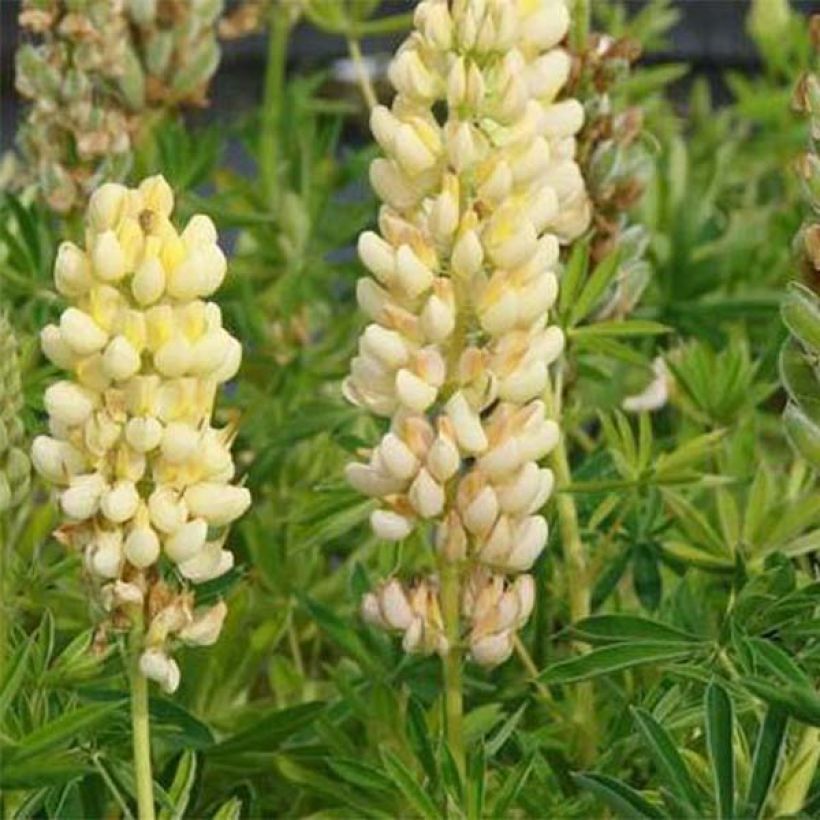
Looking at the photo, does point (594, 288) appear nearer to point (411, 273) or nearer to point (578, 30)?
point (578, 30)

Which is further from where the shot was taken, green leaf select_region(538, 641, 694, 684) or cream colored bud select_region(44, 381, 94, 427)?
green leaf select_region(538, 641, 694, 684)

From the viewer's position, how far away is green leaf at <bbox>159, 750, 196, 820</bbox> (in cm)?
109

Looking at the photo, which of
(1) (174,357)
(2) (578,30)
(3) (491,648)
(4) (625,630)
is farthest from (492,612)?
(2) (578,30)

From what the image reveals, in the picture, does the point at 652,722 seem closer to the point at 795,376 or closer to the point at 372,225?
the point at 795,376

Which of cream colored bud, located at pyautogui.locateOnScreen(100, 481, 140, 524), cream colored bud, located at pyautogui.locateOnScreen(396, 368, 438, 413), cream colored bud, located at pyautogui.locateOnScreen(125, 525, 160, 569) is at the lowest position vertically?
cream colored bud, located at pyautogui.locateOnScreen(125, 525, 160, 569)

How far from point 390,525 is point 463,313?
11cm

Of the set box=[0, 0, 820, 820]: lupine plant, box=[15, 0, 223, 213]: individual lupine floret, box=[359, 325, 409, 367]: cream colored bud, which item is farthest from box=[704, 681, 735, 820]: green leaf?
box=[15, 0, 223, 213]: individual lupine floret

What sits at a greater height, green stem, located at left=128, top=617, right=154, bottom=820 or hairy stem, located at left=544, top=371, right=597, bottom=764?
green stem, located at left=128, top=617, right=154, bottom=820

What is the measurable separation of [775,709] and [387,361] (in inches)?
9.6

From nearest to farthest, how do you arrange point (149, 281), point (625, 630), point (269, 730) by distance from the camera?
1. point (149, 281)
2. point (625, 630)
3. point (269, 730)

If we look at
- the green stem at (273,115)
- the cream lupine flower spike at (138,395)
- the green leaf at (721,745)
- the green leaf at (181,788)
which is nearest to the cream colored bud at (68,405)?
the cream lupine flower spike at (138,395)

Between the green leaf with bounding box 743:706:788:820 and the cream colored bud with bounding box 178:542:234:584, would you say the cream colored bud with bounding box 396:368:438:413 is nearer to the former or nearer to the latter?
the cream colored bud with bounding box 178:542:234:584

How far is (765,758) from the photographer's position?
104 cm

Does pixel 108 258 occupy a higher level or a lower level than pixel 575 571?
higher
